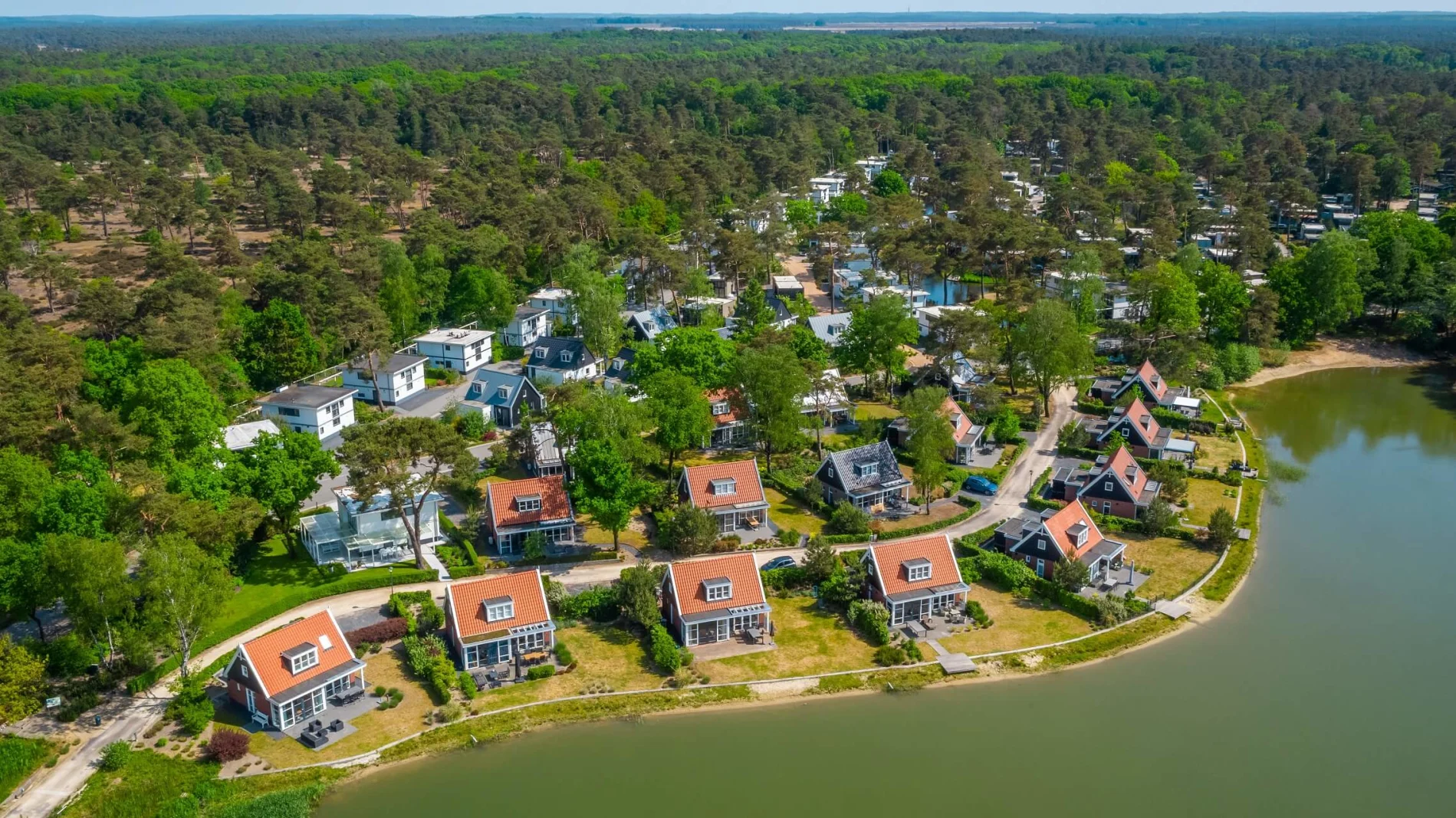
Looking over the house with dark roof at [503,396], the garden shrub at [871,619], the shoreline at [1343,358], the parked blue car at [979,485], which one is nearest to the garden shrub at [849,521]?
the garden shrub at [871,619]

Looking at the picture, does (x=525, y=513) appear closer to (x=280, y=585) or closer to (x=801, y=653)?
(x=280, y=585)

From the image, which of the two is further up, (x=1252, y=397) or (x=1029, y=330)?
(x=1029, y=330)

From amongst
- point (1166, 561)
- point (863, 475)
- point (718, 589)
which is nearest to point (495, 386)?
point (863, 475)

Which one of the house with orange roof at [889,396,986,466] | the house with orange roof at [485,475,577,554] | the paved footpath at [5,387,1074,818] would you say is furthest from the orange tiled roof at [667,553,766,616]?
the house with orange roof at [889,396,986,466]

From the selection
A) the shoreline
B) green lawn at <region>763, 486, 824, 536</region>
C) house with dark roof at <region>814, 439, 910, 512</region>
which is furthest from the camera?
the shoreline

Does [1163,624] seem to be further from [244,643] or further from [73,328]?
[73,328]

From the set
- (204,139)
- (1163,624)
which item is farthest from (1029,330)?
(204,139)

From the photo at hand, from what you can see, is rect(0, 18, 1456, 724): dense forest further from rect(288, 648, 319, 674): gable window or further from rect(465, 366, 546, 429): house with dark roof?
rect(465, 366, 546, 429): house with dark roof
